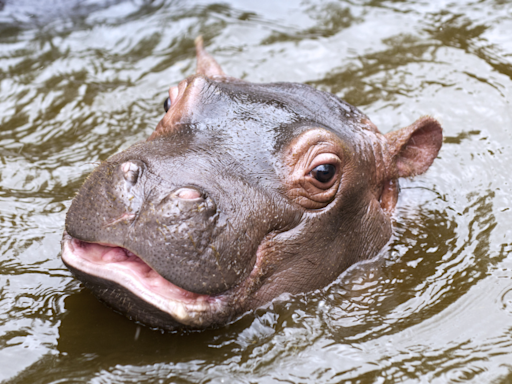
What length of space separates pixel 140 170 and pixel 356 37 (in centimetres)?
495

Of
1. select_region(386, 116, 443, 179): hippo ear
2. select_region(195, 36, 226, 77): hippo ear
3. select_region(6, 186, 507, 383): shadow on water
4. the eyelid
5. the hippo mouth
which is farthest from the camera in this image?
select_region(195, 36, 226, 77): hippo ear

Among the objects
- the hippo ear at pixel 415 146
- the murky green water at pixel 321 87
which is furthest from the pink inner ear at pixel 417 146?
the murky green water at pixel 321 87

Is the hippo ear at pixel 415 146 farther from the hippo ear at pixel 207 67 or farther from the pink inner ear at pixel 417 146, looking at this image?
the hippo ear at pixel 207 67

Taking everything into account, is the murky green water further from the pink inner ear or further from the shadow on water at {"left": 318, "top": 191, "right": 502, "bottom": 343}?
the pink inner ear

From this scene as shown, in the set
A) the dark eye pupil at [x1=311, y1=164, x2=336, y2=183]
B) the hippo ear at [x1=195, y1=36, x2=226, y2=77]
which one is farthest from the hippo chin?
the hippo ear at [x1=195, y1=36, x2=226, y2=77]

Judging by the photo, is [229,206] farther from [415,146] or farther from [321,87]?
[321,87]

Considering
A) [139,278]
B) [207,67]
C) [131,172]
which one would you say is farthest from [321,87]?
[139,278]

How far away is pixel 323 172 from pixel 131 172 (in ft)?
4.09

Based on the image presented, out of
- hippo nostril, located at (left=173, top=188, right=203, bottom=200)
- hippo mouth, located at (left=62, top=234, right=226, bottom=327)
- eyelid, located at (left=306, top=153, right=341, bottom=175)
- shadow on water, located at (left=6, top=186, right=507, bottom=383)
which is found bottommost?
shadow on water, located at (left=6, top=186, right=507, bottom=383)

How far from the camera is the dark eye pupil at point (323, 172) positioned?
4180mm

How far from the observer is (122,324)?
13.2 ft

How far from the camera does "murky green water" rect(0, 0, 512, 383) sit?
12.6ft

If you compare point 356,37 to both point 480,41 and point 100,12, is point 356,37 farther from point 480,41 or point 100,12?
point 100,12

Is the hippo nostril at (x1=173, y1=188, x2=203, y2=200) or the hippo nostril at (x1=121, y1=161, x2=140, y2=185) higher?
the hippo nostril at (x1=121, y1=161, x2=140, y2=185)
